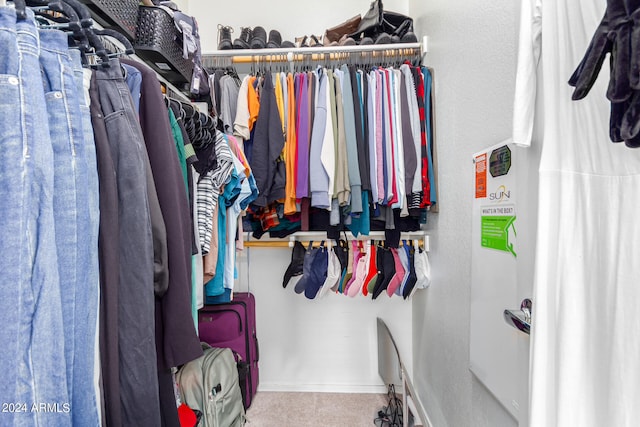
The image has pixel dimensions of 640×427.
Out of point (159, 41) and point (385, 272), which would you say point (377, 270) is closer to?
point (385, 272)

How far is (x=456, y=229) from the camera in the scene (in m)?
1.18

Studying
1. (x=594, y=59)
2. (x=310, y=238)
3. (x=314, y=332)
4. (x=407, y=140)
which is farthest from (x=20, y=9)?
(x=314, y=332)

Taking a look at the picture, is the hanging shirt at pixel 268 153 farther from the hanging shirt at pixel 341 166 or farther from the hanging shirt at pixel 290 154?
the hanging shirt at pixel 341 166

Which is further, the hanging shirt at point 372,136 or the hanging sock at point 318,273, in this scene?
the hanging sock at point 318,273

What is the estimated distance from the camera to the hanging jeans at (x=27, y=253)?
384 millimetres

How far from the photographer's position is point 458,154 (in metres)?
1.15

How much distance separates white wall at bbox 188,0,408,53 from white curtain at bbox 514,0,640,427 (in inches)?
65.0

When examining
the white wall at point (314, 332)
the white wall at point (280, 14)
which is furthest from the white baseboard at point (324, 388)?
the white wall at point (280, 14)

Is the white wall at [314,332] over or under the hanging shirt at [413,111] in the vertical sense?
under

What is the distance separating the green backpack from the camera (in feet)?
4.05

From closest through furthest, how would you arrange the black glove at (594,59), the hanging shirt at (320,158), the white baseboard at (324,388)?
the black glove at (594,59), the hanging shirt at (320,158), the white baseboard at (324,388)

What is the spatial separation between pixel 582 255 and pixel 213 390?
55.9 inches

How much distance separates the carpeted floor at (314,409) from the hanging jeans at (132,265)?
1315 mm

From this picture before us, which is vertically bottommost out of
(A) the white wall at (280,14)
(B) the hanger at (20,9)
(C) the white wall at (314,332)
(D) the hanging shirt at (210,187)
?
(C) the white wall at (314,332)
